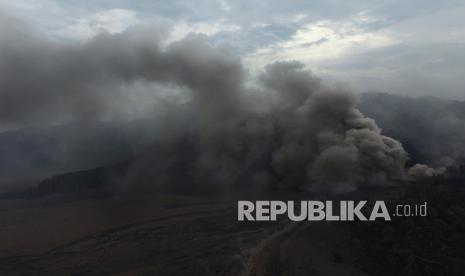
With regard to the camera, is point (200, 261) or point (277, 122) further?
point (277, 122)

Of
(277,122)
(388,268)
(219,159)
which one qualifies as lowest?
A: (388,268)

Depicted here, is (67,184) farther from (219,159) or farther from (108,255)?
(108,255)

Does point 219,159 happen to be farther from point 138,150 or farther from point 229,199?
point 138,150

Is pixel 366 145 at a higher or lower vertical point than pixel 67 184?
higher

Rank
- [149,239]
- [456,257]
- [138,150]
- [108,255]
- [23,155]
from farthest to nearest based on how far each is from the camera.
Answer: [23,155], [138,150], [149,239], [108,255], [456,257]

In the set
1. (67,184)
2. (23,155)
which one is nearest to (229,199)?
(67,184)

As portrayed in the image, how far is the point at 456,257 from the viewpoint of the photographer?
1144 inches

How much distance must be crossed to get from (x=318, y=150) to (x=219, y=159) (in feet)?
46.8

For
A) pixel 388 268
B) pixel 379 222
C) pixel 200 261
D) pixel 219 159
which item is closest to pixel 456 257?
pixel 388 268

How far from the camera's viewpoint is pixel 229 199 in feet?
161

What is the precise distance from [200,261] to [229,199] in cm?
1860

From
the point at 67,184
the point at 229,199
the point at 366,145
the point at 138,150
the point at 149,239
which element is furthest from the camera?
the point at 138,150

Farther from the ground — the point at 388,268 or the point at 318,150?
the point at 318,150

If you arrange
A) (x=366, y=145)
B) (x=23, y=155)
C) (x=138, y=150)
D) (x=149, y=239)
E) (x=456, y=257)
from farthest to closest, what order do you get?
(x=23, y=155) → (x=138, y=150) → (x=366, y=145) → (x=149, y=239) → (x=456, y=257)
